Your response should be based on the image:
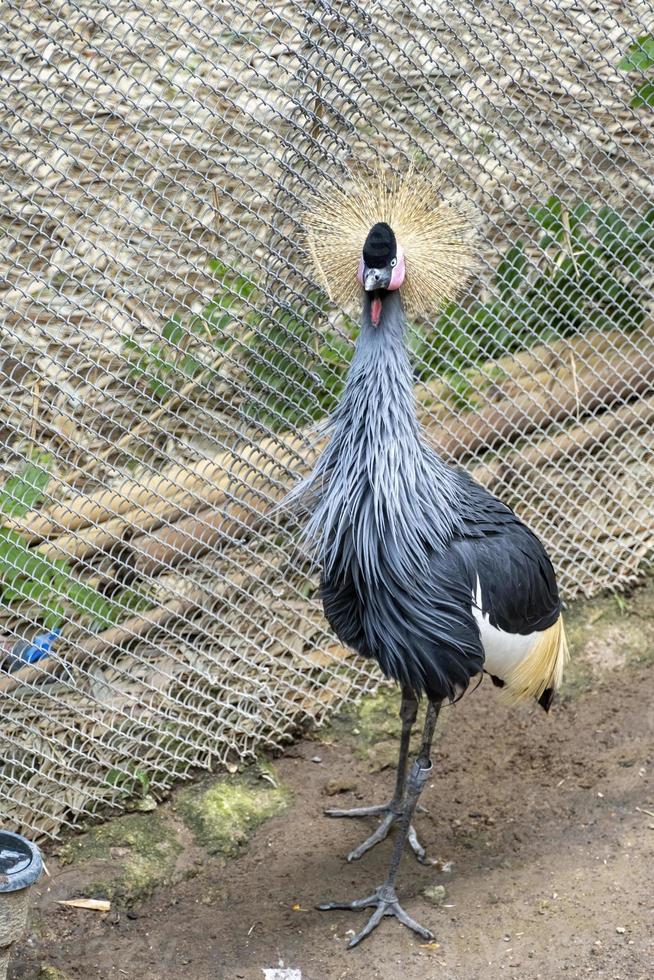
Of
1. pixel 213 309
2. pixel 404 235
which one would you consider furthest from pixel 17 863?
pixel 404 235

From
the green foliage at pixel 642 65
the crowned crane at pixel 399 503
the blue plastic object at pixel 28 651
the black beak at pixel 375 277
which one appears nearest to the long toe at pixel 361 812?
the crowned crane at pixel 399 503

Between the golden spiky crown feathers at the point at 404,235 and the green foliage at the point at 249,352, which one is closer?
the golden spiky crown feathers at the point at 404,235

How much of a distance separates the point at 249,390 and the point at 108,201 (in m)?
0.74

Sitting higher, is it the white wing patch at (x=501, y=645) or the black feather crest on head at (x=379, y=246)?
the black feather crest on head at (x=379, y=246)

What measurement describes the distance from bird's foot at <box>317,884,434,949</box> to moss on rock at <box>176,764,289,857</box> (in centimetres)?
39

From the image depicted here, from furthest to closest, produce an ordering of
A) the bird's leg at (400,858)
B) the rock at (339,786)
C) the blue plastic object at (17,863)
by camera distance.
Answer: the rock at (339,786)
the bird's leg at (400,858)
the blue plastic object at (17,863)

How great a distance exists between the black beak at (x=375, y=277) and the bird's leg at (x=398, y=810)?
1.27 m

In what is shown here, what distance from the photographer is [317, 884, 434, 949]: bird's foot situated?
9.59ft

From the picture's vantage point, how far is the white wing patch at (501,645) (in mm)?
2871

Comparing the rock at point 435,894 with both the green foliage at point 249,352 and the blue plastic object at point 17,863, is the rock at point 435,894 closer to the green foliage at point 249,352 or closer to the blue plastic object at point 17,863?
the blue plastic object at point 17,863

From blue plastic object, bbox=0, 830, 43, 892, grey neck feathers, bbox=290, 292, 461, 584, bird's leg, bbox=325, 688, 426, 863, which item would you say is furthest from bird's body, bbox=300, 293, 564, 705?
blue plastic object, bbox=0, 830, 43, 892

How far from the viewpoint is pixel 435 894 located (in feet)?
10.1

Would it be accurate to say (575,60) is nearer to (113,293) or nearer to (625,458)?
(625,458)

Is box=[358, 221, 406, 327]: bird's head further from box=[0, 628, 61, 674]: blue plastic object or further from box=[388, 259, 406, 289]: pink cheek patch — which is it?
box=[0, 628, 61, 674]: blue plastic object
